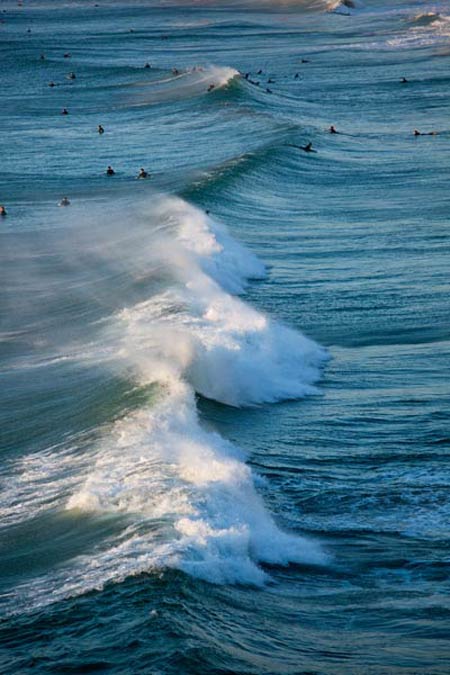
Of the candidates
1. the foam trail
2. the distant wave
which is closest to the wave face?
the foam trail

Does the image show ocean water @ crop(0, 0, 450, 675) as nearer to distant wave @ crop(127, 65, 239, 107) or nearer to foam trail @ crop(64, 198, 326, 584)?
foam trail @ crop(64, 198, 326, 584)

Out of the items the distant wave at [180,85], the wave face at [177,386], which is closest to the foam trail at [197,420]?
the wave face at [177,386]

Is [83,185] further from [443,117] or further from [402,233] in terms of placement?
[443,117]

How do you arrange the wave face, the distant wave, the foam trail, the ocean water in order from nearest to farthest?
the ocean water
the wave face
the foam trail
the distant wave

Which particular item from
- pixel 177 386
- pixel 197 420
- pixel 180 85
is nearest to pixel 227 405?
pixel 177 386

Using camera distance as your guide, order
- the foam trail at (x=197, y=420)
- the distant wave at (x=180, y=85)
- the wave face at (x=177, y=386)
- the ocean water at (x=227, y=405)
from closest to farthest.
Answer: the ocean water at (x=227, y=405) → the wave face at (x=177, y=386) → the foam trail at (x=197, y=420) → the distant wave at (x=180, y=85)

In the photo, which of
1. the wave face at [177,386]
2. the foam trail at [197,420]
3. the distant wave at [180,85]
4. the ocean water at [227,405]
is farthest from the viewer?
the distant wave at [180,85]

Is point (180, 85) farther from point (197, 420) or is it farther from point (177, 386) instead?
point (197, 420)

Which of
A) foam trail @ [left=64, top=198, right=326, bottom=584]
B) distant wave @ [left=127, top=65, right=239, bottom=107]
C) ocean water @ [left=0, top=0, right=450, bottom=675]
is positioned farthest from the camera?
distant wave @ [left=127, top=65, right=239, bottom=107]

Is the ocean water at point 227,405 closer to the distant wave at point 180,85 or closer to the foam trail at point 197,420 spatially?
the foam trail at point 197,420
